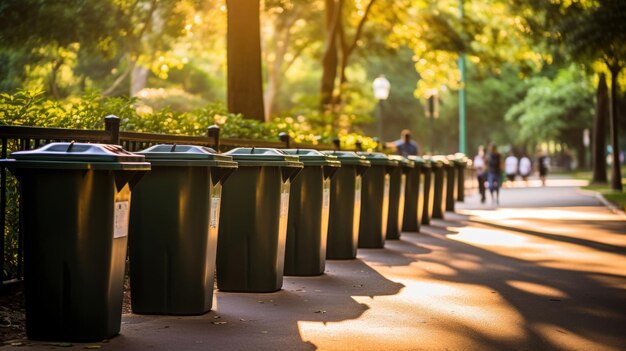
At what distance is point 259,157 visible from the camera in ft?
33.1

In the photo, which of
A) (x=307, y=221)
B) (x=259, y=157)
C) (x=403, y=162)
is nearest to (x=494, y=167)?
(x=403, y=162)

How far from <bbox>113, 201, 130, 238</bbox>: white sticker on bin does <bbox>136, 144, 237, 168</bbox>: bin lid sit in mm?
965

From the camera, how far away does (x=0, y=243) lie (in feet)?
26.5

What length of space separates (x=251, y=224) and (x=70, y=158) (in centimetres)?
308

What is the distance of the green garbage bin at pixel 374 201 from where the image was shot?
14898mm

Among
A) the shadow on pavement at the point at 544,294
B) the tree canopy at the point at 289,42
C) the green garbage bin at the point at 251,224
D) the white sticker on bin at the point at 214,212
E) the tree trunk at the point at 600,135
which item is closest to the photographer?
the shadow on pavement at the point at 544,294

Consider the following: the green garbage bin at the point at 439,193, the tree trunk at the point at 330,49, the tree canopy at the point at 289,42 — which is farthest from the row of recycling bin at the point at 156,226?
the tree trunk at the point at 330,49

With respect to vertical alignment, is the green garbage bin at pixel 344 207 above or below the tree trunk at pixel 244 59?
below

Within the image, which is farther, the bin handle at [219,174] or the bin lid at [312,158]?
the bin lid at [312,158]

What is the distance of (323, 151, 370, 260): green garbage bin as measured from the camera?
13.2 meters

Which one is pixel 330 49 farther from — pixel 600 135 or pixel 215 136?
pixel 215 136

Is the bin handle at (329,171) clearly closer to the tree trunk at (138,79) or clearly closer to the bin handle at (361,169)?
the bin handle at (361,169)

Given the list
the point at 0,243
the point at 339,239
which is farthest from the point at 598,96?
the point at 0,243

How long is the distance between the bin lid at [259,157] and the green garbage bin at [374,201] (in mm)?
4657
